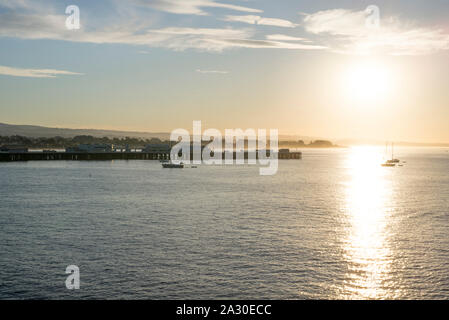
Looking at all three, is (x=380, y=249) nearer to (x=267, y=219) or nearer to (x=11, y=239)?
(x=267, y=219)

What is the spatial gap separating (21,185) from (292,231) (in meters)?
63.9

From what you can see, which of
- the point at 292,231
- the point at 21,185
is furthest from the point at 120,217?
the point at 21,185

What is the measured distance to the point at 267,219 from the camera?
50.2 meters
